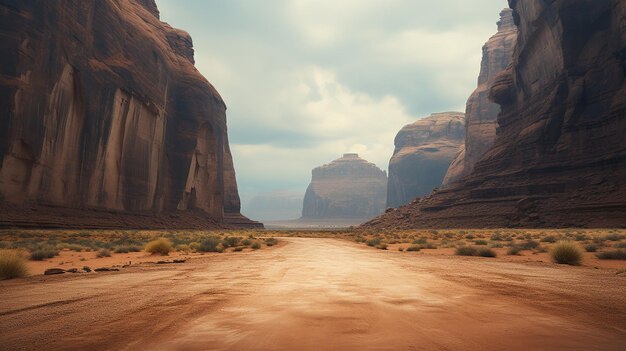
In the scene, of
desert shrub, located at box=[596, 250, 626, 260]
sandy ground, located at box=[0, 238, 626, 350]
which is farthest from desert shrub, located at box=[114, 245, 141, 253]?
desert shrub, located at box=[596, 250, 626, 260]

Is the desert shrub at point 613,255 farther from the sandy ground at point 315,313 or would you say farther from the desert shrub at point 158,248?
the desert shrub at point 158,248

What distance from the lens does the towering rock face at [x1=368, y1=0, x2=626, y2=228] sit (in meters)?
44.9

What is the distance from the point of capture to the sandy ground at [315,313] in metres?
3.28

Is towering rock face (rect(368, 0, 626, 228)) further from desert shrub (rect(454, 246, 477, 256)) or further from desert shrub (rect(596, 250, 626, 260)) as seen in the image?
desert shrub (rect(454, 246, 477, 256))

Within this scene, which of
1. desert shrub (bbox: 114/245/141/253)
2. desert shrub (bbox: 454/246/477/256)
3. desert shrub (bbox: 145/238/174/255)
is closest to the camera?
desert shrub (bbox: 454/246/477/256)

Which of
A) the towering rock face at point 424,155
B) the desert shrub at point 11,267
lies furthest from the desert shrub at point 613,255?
the towering rock face at point 424,155

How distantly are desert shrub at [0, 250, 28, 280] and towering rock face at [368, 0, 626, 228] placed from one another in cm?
5144

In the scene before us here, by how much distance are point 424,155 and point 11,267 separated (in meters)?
163

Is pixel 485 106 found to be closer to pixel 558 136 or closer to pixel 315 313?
pixel 558 136

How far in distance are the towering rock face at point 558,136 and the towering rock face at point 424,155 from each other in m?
90.8

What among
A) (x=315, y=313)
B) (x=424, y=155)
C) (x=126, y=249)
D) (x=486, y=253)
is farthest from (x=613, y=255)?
(x=424, y=155)

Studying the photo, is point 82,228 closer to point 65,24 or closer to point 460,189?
point 65,24

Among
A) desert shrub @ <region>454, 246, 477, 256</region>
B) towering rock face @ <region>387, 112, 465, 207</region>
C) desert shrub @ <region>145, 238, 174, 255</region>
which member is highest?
towering rock face @ <region>387, 112, 465, 207</region>

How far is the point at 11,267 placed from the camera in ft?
25.4
